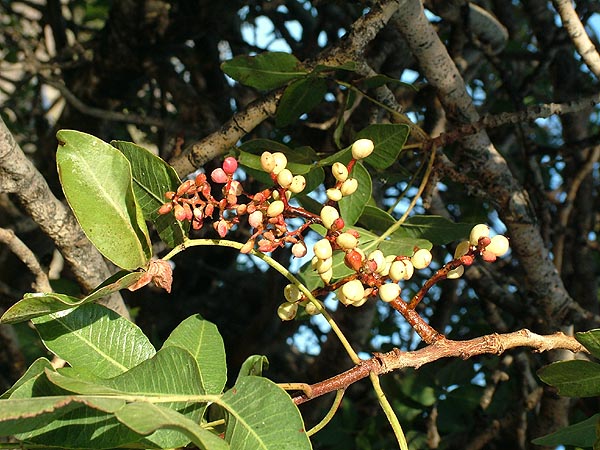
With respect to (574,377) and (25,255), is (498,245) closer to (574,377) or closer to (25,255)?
(574,377)

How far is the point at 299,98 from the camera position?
3.85 ft

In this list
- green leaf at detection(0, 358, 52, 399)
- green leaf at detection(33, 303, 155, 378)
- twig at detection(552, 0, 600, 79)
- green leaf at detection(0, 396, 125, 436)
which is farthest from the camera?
twig at detection(552, 0, 600, 79)

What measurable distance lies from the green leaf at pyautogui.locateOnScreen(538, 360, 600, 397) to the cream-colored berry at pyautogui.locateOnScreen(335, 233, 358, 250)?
0.80 feet

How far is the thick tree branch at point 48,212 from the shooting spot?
3.13 ft

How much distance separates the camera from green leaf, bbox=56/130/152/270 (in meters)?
0.72

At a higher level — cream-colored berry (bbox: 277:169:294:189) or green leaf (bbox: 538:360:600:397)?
cream-colored berry (bbox: 277:169:294:189)

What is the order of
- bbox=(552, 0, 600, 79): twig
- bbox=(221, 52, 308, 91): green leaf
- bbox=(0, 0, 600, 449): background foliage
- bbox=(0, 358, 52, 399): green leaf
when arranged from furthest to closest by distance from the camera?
bbox=(0, 0, 600, 449): background foliage
bbox=(552, 0, 600, 79): twig
bbox=(221, 52, 308, 91): green leaf
bbox=(0, 358, 52, 399): green leaf

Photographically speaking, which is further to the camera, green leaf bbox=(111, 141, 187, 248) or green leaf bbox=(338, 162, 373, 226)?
green leaf bbox=(338, 162, 373, 226)

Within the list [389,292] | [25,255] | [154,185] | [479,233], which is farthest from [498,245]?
[25,255]

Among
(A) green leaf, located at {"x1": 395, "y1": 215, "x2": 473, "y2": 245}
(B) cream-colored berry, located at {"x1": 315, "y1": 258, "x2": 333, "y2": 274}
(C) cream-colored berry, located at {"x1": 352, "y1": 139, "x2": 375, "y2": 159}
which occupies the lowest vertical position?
(B) cream-colored berry, located at {"x1": 315, "y1": 258, "x2": 333, "y2": 274}

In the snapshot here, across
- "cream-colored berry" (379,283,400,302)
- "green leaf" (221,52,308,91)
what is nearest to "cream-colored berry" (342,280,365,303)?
"cream-colored berry" (379,283,400,302)

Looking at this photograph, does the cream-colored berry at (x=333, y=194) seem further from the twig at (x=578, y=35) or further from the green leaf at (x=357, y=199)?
the twig at (x=578, y=35)

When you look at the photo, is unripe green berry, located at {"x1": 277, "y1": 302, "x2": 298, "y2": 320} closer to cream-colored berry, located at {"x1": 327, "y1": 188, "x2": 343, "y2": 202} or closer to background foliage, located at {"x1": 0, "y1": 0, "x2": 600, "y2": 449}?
cream-colored berry, located at {"x1": 327, "y1": 188, "x2": 343, "y2": 202}

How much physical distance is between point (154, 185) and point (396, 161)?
1.92ft
